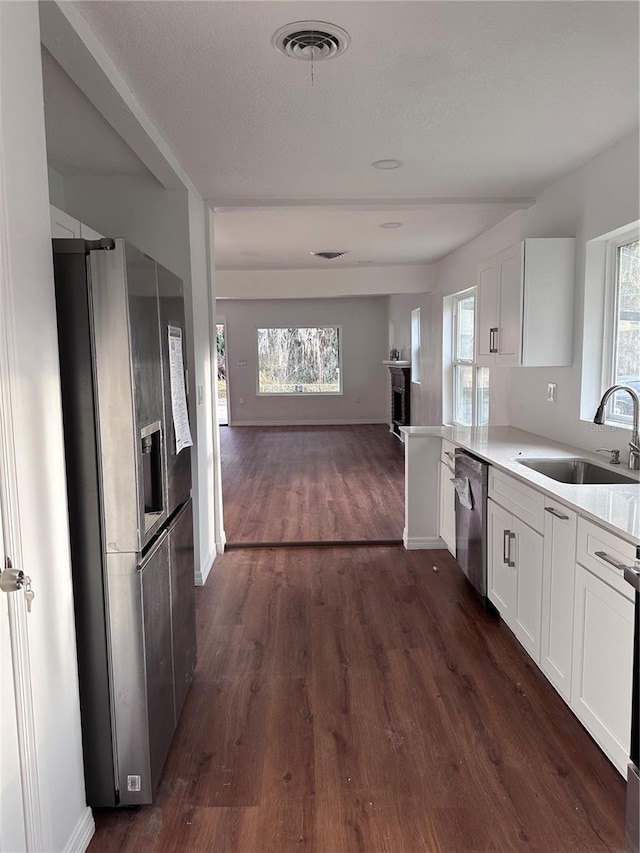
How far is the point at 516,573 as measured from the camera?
2723 millimetres

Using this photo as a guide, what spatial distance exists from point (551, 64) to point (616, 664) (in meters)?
2.05

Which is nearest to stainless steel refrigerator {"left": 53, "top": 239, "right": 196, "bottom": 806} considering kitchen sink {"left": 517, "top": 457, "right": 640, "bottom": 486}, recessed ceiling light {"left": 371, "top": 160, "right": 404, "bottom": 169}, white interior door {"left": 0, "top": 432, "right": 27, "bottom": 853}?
white interior door {"left": 0, "top": 432, "right": 27, "bottom": 853}

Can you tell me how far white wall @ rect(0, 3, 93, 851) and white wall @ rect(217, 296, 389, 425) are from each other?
9733mm

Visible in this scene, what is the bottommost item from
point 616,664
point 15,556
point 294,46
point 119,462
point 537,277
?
point 616,664

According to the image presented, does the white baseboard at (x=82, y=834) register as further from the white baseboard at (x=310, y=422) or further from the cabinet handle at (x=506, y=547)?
the white baseboard at (x=310, y=422)

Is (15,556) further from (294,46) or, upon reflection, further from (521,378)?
(521,378)

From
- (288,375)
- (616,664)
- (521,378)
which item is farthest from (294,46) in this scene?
(288,375)

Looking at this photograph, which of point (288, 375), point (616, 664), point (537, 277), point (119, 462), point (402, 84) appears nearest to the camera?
point (119, 462)

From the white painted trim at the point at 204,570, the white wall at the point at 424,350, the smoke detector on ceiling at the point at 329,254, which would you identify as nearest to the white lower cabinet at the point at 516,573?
the white painted trim at the point at 204,570

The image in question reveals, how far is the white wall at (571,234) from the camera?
2875mm

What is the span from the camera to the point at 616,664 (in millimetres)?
1842

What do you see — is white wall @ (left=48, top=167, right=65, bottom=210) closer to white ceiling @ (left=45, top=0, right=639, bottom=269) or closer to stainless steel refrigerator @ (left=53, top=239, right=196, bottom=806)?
white ceiling @ (left=45, top=0, right=639, bottom=269)

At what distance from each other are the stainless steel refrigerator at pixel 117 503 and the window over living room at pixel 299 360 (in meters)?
9.39

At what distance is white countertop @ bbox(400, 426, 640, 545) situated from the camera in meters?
1.93
